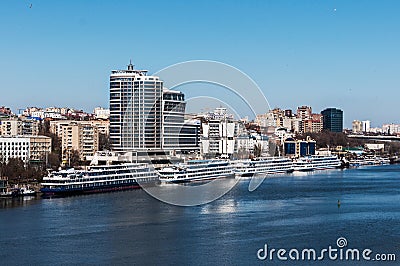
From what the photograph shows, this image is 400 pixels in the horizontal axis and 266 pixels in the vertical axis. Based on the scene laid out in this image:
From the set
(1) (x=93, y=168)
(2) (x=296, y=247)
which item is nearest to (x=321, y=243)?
(2) (x=296, y=247)

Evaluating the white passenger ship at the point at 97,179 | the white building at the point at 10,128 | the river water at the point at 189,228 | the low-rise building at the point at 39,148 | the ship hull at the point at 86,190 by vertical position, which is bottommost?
the river water at the point at 189,228

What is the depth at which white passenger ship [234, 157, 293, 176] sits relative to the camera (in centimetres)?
1393

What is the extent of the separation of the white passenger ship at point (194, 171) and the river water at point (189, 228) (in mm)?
2036

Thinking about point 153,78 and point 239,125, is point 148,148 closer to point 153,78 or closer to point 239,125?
point 153,78

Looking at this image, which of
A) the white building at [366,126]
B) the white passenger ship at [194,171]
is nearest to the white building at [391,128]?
the white building at [366,126]

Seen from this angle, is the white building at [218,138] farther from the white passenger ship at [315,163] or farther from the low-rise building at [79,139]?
the low-rise building at [79,139]

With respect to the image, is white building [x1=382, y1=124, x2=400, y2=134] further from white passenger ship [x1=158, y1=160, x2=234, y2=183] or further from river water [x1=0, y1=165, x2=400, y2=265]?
river water [x1=0, y1=165, x2=400, y2=265]

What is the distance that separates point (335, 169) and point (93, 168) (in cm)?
899

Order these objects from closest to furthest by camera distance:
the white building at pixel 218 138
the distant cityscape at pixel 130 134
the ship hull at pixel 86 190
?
the ship hull at pixel 86 190 < the distant cityscape at pixel 130 134 < the white building at pixel 218 138

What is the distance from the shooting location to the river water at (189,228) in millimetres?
5098

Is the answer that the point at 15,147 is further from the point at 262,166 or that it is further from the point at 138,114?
the point at 262,166

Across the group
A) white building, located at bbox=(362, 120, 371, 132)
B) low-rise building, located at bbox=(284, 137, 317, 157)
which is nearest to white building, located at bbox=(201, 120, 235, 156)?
low-rise building, located at bbox=(284, 137, 317, 157)

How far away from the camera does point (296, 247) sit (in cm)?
546

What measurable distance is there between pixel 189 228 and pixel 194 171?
5.64 metres
